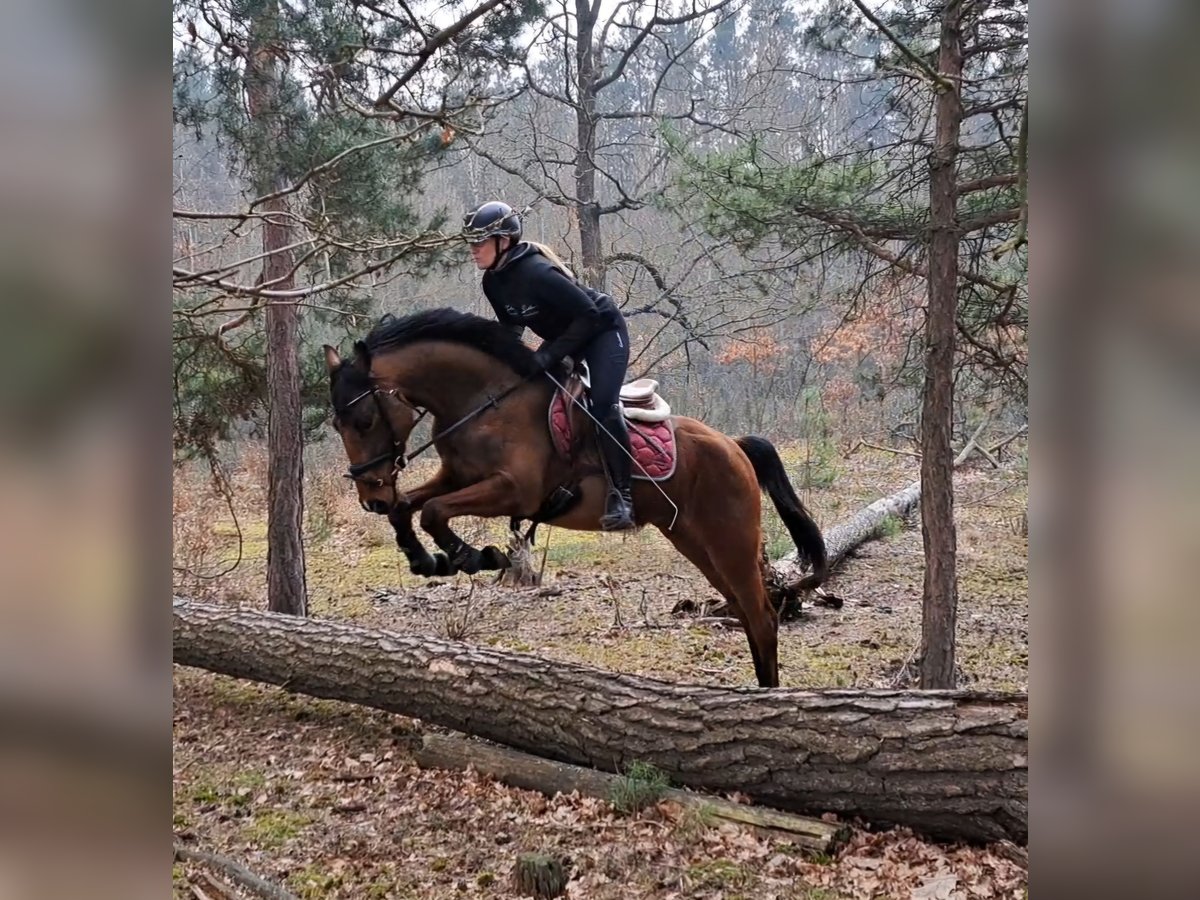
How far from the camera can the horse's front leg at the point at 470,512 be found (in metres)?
3.74

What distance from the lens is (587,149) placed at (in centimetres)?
764

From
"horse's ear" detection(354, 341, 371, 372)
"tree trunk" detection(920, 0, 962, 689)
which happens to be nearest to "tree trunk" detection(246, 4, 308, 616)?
"horse's ear" detection(354, 341, 371, 372)

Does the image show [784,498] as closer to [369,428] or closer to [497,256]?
[497,256]

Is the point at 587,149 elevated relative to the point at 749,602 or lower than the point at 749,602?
elevated

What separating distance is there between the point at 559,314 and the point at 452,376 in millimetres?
622

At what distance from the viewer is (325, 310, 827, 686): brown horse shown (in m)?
3.77

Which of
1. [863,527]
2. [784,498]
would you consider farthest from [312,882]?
[863,527]
